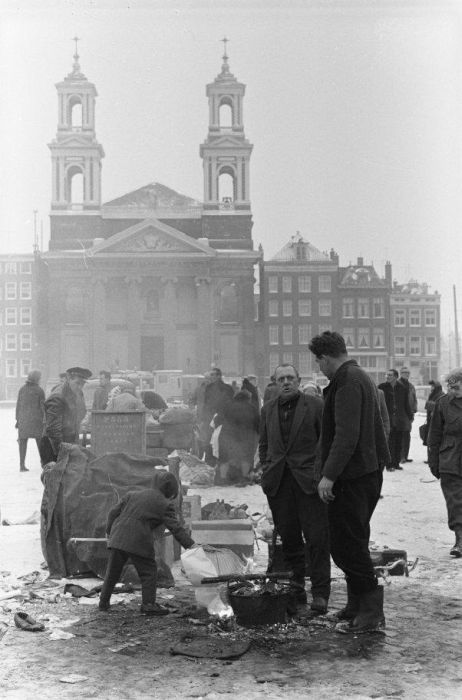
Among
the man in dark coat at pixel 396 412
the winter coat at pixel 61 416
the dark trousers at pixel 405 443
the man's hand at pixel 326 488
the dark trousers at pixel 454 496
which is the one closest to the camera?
the man's hand at pixel 326 488

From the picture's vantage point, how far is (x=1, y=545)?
827 centimetres

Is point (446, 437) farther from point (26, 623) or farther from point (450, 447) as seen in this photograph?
point (26, 623)

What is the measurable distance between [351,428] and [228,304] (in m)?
58.5

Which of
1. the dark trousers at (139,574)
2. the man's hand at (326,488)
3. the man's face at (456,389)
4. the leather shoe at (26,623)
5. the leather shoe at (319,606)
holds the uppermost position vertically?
the man's face at (456,389)

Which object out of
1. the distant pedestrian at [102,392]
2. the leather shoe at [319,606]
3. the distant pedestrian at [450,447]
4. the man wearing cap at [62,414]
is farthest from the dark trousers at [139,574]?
the distant pedestrian at [102,392]

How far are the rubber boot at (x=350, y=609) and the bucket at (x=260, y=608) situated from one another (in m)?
0.39

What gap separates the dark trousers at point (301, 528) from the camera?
19.2 feet

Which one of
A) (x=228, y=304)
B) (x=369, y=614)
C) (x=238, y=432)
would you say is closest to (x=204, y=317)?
(x=228, y=304)

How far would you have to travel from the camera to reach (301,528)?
6066 millimetres

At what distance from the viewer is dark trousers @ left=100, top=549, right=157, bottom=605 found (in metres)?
5.91

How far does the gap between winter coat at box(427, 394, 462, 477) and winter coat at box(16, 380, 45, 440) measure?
8308mm

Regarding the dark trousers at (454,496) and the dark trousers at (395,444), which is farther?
the dark trousers at (395,444)

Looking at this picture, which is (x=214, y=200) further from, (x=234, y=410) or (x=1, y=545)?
(x=1, y=545)

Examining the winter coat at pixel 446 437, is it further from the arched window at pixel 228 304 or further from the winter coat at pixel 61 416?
the arched window at pixel 228 304
